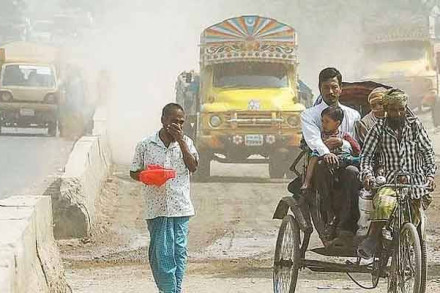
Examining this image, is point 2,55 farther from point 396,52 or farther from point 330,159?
point 330,159

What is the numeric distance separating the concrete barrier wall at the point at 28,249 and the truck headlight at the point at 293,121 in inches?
473

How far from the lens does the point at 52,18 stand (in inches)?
3371

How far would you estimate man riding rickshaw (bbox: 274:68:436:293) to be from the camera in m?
Answer: 7.97

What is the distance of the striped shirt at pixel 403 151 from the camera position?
8.09 m

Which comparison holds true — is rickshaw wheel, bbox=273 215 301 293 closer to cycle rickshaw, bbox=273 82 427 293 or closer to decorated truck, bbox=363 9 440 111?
cycle rickshaw, bbox=273 82 427 293

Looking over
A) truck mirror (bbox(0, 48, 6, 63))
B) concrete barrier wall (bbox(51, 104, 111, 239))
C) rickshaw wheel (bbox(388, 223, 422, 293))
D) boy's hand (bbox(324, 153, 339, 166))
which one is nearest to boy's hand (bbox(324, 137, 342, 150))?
boy's hand (bbox(324, 153, 339, 166))

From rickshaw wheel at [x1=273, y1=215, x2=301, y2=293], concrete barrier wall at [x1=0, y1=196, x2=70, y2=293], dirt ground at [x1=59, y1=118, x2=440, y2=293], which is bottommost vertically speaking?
dirt ground at [x1=59, y1=118, x2=440, y2=293]

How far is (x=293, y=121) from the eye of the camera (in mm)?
20750

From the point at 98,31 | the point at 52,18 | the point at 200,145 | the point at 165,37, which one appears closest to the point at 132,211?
the point at 200,145

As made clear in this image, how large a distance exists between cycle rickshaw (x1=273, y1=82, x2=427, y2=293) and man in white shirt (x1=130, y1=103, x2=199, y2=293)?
88cm

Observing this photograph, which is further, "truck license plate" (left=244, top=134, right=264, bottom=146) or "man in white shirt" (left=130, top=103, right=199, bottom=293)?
"truck license plate" (left=244, top=134, right=264, bottom=146)

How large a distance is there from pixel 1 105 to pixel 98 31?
113 ft

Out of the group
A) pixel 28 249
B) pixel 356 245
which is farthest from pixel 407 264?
pixel 28 249

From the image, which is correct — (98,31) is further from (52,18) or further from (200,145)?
(200,145)
